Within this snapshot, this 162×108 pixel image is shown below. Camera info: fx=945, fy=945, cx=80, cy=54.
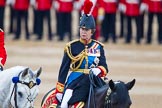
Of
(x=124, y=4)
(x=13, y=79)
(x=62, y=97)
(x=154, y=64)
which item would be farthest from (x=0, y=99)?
(x=124, y=4)

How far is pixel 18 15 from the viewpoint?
2459 cm

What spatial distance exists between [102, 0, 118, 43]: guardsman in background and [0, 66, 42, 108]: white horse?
45.8ft

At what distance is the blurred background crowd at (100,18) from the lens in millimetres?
24094

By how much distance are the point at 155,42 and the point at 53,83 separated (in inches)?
297

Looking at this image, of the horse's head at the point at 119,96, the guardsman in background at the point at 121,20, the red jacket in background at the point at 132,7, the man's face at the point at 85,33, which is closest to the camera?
the horse's head at the point at 119,96

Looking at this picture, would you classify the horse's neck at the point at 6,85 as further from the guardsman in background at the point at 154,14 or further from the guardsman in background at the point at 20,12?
the guardsman in background at the point at 154,14

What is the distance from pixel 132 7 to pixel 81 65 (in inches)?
520

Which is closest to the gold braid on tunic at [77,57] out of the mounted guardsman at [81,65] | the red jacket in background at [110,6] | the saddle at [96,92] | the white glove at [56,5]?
the mounted guardsman at [81,65]

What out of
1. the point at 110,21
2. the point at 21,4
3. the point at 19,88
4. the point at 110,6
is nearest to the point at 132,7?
the point at 110,6

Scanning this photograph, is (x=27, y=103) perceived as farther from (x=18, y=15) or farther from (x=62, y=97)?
(x=18, y=15)

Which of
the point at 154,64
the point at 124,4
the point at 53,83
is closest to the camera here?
the point at 53,83

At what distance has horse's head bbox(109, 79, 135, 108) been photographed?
9992mm

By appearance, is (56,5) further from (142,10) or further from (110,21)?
(142,10)

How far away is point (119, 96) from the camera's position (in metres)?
10.0
